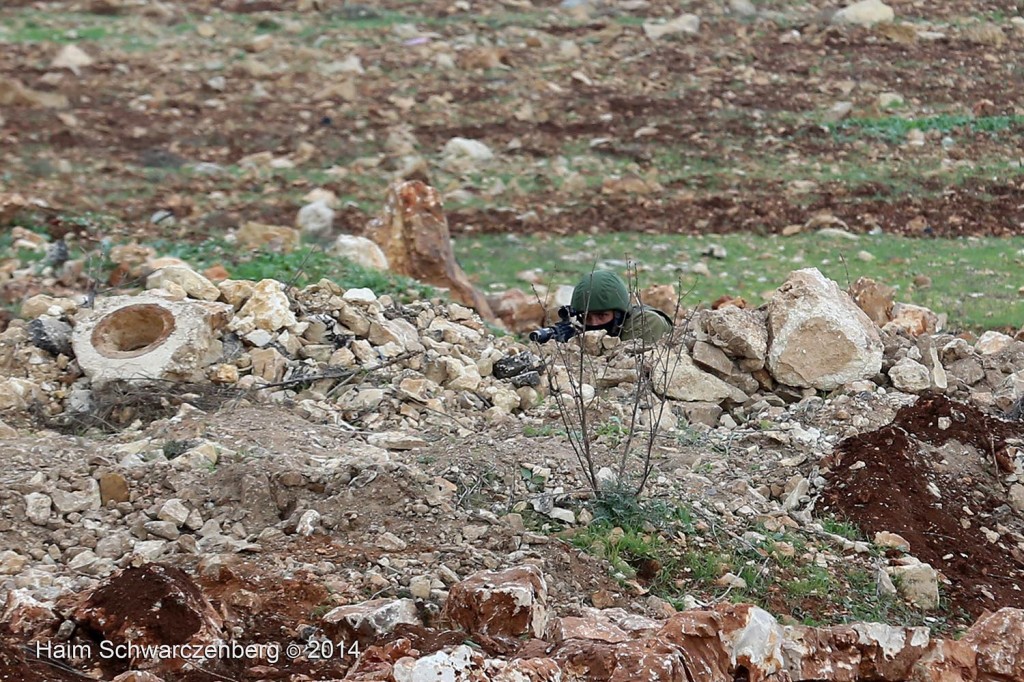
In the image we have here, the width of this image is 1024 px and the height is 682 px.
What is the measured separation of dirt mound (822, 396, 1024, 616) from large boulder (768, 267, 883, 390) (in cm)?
77

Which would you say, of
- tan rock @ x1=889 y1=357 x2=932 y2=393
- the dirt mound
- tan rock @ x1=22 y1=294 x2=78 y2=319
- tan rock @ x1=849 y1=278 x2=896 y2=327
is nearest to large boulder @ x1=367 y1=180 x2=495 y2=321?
tan rock @ x1=849 y1=278 x2=896 y2=327

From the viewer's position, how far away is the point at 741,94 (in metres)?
16.7

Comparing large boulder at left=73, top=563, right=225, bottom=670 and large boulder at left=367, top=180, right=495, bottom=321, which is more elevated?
large boulder at left=73, top=563, right=225, bottom=670

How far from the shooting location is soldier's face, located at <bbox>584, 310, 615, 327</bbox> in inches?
292

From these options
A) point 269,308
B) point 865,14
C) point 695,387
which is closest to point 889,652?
point 695,387

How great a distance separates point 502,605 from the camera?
13.6ft

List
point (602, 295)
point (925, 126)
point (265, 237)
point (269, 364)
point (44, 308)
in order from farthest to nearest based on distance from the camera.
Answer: point (925, 126), point (265, 237), point (44, 308), point (602, 295), point (269, 364)

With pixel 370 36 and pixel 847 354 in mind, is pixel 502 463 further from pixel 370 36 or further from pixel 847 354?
pixel 370 36

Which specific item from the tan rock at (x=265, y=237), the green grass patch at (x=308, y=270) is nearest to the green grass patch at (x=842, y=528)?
the green grass patch at (x=308, y=270)

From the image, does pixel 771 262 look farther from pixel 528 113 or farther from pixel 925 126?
pixel 528 113

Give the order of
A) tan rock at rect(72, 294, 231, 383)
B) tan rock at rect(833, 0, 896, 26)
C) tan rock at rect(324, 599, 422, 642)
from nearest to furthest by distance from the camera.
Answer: tan rock at rect(324, 599, 422, 642)
tan rock at rect(72, 294, 231, 383)
tan rock at rect(833, 0, 896, 26)

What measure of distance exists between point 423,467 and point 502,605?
4.99ft

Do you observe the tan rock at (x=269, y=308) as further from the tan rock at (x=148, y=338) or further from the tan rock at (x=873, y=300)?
the tan rock at (x=873, y=300)

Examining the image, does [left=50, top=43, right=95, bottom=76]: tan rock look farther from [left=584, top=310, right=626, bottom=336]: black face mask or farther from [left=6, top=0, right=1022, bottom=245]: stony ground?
[left=584, top=310, right=626, bottom=336]: black face mask
